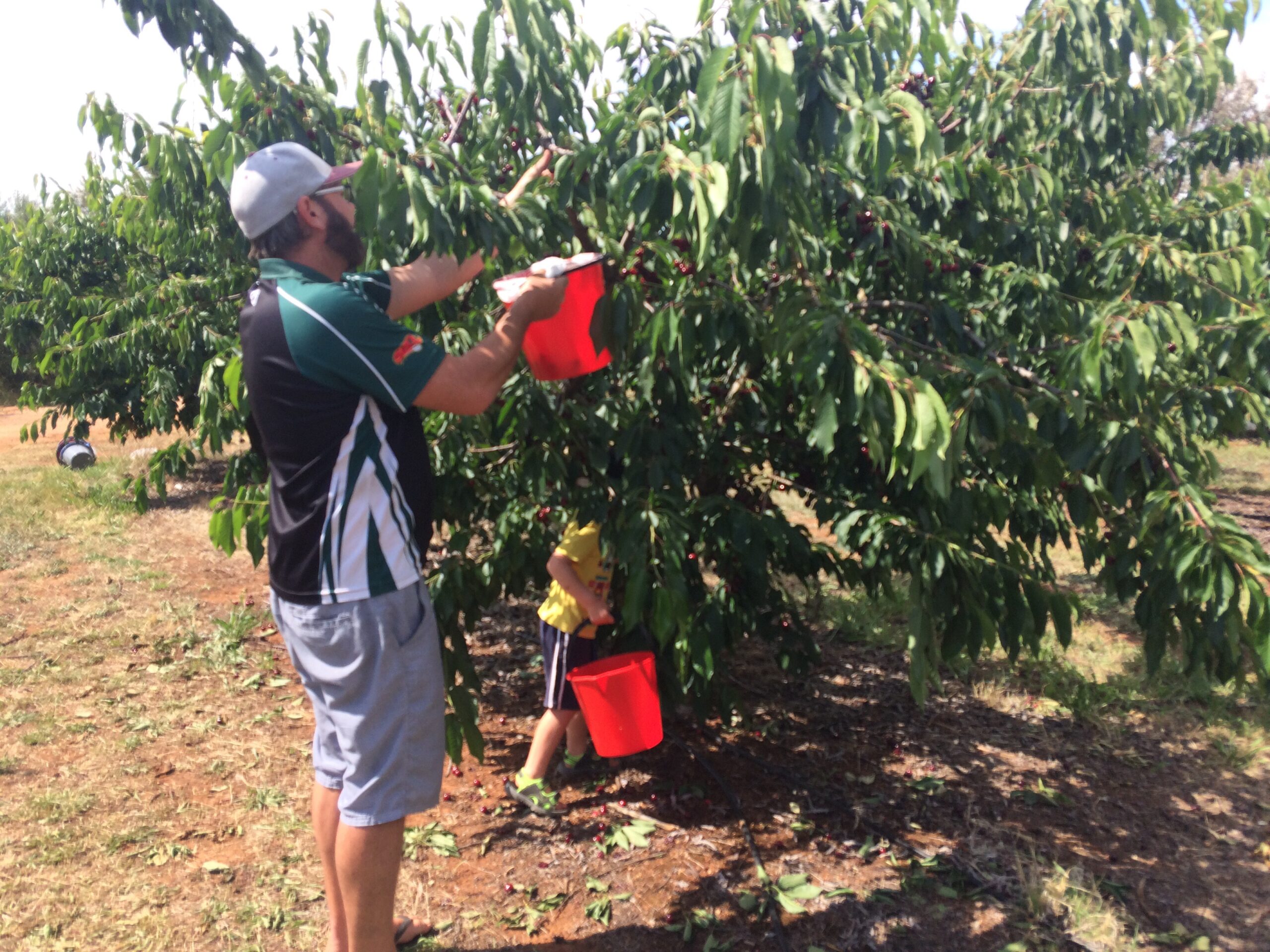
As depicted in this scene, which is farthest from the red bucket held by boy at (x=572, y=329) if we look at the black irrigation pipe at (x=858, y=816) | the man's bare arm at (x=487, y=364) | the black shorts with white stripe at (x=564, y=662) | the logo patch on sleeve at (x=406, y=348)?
the black irrigation pipe at (x=858, y=816)

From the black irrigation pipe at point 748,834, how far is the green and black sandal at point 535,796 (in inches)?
20.3

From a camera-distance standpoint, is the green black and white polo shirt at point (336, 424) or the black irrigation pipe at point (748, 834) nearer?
the green black and white polo shirt at point (336, 424)

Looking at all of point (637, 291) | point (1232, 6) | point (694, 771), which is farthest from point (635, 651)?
point (1232, 6)

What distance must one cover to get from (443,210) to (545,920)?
5.93 feet

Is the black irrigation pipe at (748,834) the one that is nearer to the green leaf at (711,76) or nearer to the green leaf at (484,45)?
the green leaf at (711,76)

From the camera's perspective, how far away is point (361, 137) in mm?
2230

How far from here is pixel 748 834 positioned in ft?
9.33

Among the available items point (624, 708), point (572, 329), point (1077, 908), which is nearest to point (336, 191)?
point (572, 329)

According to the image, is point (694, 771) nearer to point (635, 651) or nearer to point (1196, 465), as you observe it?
point (635, 651)

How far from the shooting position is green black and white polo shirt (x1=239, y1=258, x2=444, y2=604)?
1.68 meters

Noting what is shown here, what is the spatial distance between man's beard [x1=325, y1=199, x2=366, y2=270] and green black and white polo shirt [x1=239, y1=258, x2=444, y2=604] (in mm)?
63

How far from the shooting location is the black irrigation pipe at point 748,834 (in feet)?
7.80

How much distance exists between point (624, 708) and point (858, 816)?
901mm

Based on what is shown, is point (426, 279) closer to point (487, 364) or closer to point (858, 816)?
point (487, 364)
